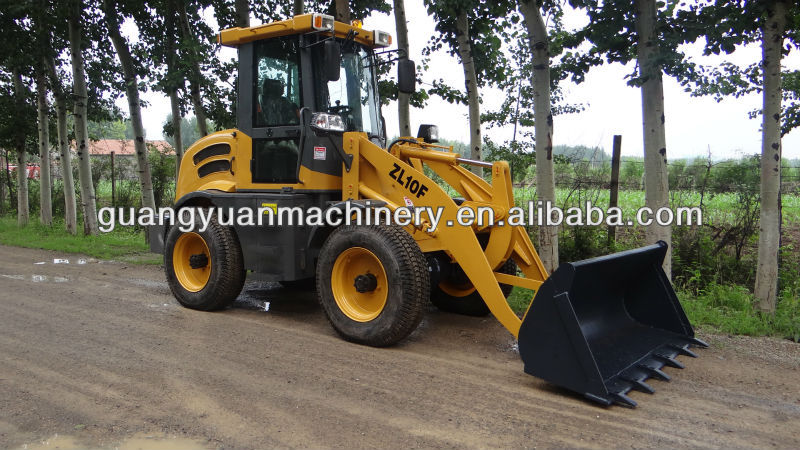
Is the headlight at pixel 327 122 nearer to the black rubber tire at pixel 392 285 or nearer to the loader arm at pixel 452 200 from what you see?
the loader arm at pixel 452 200

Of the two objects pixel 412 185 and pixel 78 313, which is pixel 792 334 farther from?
pixel 78 313

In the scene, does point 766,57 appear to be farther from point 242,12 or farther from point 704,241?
point 242,12

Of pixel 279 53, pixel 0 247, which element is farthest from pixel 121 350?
pixel 0 247

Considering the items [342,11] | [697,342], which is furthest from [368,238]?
[342,11]

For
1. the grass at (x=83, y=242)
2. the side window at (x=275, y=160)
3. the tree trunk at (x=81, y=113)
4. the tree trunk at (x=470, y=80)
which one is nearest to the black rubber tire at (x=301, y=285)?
the side window at (x=275, y=160)

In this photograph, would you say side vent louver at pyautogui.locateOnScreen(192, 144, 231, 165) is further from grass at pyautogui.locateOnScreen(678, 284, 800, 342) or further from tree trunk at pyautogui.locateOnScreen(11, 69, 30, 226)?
tree trunk at pyautogui.locateOnScreen(11, 69, 30, 226)

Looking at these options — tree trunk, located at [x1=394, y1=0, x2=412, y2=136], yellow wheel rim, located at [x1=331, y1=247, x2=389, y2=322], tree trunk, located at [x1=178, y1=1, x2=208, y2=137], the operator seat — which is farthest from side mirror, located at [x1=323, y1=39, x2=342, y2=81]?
tree trunk, located at [x1=178, y1=1, x2=208, y2=137]

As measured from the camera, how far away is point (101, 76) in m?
14.1

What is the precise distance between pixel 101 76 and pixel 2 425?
12.7m

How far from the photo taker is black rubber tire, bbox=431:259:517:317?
6.13 metres

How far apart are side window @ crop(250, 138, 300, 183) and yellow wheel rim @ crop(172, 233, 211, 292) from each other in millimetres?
1169

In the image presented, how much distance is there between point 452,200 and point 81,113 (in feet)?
35.4

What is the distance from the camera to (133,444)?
326 cm
